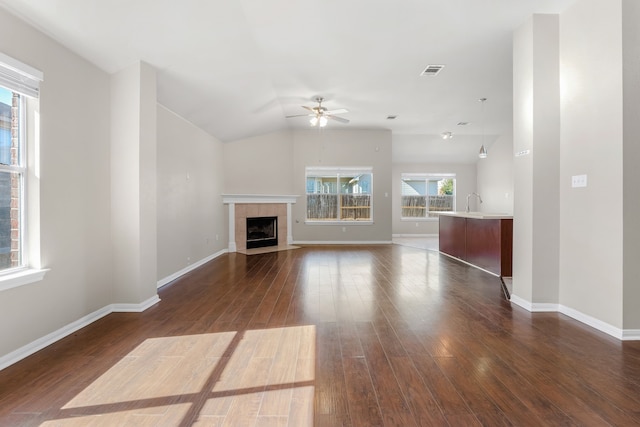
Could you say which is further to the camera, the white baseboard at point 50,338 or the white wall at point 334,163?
the white wall at point 334,163

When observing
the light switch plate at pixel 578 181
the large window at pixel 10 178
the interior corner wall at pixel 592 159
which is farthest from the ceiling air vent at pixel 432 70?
the large window at pixel 10 178

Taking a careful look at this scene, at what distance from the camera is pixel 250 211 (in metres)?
8.08

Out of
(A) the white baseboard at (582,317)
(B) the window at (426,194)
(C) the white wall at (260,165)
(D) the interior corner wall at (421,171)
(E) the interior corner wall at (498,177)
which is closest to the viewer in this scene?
(A) the white baseboard at (582,317)

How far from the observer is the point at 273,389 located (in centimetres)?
193

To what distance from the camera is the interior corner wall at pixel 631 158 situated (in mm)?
2660

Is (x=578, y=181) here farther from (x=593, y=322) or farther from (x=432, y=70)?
(x=432, y=70)

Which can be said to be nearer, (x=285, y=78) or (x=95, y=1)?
(x=95, y=1)

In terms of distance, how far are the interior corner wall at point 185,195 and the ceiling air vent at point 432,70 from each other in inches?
150

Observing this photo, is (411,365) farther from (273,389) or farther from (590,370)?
(590,370)

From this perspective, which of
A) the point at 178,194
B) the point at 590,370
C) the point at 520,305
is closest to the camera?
the point at 590,370

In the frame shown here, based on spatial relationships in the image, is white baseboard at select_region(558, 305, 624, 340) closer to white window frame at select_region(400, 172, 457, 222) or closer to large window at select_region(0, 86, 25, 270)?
large window at select_region(0, 86, 25, 270)

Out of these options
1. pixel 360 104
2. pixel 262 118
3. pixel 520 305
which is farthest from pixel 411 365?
pixel 262 118

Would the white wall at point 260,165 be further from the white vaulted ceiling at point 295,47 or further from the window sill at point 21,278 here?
the window sill at point 21,278

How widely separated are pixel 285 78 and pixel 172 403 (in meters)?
4.65
